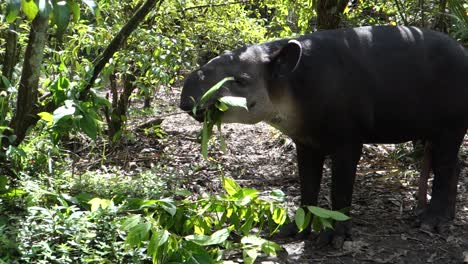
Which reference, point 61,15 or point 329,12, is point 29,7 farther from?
point 329,12

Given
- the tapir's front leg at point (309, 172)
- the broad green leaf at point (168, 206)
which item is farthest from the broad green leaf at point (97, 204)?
the tapir's front leg at point (309, 172)

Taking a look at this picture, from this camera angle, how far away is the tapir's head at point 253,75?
4230 millimetres

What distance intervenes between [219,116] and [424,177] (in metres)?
2.10

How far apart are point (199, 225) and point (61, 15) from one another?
1898mm

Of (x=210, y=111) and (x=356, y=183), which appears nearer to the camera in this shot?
(x=210, y=111)

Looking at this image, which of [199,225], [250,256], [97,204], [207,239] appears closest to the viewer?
[207,239]

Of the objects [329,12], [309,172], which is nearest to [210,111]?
[309,172]

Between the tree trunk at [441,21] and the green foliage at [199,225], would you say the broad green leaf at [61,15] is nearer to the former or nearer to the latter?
the green foliage at [199,225]

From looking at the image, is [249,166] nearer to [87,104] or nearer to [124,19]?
[124,19]

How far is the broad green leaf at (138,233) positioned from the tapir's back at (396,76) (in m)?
1.84

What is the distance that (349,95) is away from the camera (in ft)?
14.7

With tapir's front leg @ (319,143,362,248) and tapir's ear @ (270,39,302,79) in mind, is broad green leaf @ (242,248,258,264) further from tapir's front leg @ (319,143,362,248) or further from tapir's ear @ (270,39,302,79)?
tapir's ear @ (270,39,302,79)

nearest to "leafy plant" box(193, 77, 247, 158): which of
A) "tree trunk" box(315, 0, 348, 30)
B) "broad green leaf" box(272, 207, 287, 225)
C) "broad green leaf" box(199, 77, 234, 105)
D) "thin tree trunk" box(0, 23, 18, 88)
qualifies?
"broad green leaf" box(199, 77, 234, 105)

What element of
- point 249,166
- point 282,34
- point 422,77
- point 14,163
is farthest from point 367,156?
point 14,163
